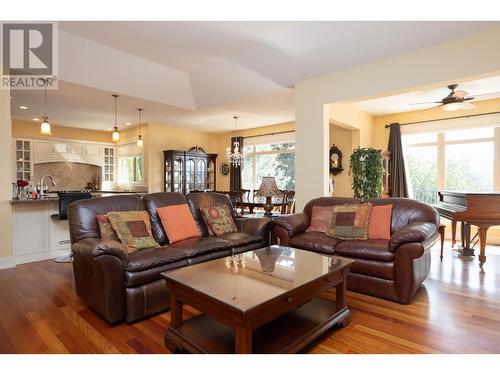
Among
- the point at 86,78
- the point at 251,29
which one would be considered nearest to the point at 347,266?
the point at 251,29

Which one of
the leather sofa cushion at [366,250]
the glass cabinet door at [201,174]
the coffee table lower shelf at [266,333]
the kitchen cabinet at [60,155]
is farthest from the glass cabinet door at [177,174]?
the coffee table lower shelf at [266,333]

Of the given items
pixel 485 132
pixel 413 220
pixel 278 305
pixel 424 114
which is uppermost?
pixel 424 114

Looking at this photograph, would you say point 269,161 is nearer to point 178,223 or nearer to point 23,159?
point 178,223

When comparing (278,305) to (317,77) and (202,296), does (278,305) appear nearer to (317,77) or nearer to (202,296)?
(202,296)

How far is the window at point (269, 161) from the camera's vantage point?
7434 millimetres

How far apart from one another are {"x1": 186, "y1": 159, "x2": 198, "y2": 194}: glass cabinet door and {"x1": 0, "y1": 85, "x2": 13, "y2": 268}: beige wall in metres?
3.96

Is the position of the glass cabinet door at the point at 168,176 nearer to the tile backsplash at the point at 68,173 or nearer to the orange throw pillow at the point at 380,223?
the tile backsplash at the point at 68,173

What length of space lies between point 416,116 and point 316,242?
177 inches

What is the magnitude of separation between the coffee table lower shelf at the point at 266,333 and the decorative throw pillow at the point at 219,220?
1.42m

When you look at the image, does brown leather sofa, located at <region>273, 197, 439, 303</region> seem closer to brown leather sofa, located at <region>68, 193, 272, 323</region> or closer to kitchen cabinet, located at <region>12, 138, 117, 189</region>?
brown leather sofa, located at <region>68, 193, 272, 323</region>
